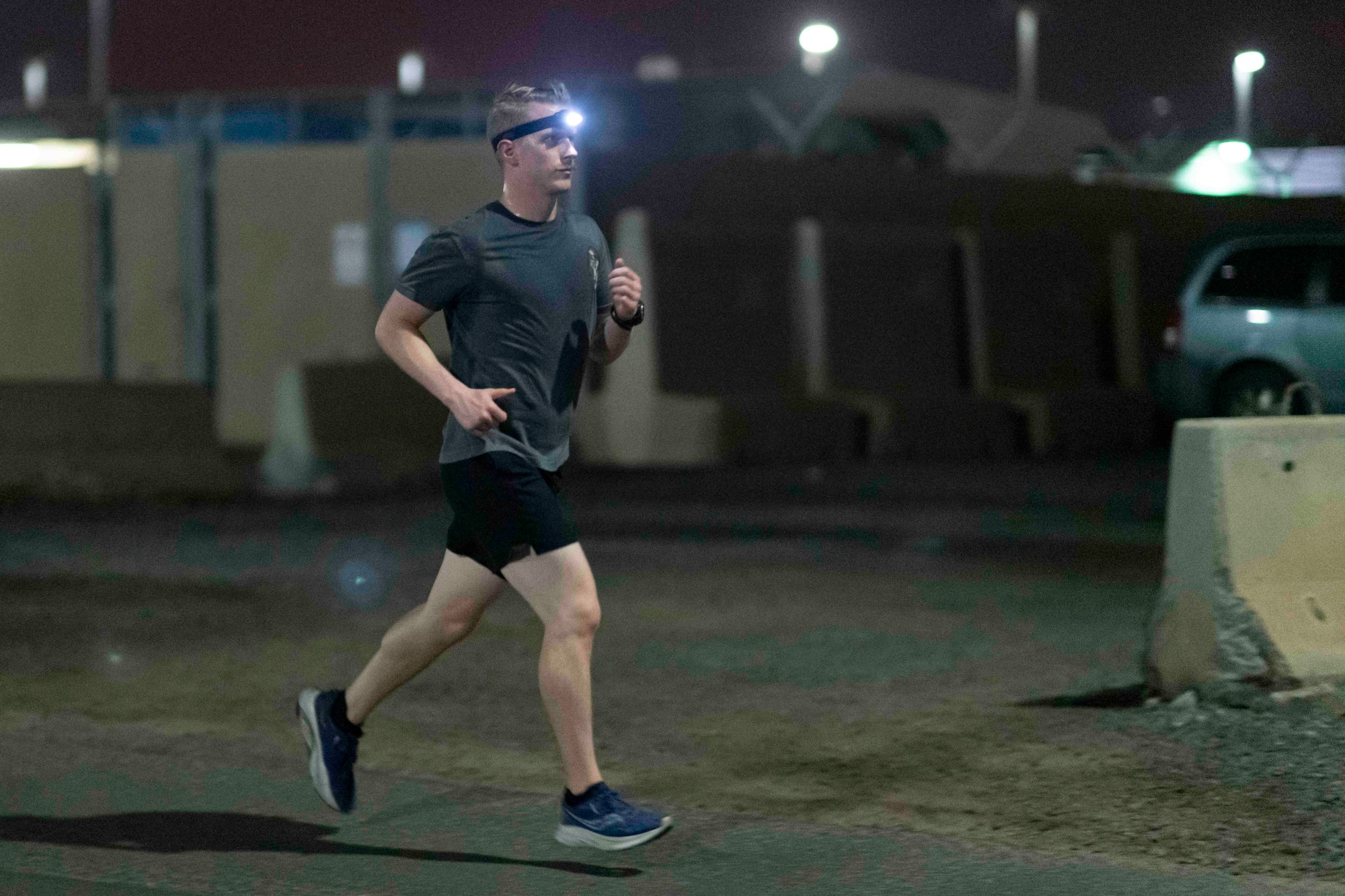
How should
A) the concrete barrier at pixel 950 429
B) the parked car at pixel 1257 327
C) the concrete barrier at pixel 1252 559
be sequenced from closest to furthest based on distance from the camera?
the concrete barrier at pixel 1252 559 → the parked car at pixel 1257 327 → the concrete barrier at pixel 950 429

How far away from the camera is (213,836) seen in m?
5.85

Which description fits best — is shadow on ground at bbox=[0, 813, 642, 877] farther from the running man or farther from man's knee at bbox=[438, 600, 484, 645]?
man's knee at bbox=[438, 600, 484, 645]

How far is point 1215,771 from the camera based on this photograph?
6.38 metres

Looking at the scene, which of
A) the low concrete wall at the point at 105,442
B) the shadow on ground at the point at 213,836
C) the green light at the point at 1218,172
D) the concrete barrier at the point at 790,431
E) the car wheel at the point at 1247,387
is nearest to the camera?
the shadow on ground at the point at 213,836

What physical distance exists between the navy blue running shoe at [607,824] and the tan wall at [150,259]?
24553 mm

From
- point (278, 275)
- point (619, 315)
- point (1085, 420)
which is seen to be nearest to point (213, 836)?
point (619, 315)

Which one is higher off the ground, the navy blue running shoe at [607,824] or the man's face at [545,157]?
the man's face at [545,157]

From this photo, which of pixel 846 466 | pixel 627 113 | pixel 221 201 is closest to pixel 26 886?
pixel 846 466

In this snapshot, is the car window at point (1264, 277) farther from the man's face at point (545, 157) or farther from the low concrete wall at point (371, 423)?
the man's face at point (545, 157)

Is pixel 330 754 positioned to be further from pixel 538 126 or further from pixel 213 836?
pixel 538 126

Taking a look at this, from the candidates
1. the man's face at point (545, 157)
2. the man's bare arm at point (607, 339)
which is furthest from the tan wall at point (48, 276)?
the man's face at point (545, 157)

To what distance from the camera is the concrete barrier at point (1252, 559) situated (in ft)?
23.5

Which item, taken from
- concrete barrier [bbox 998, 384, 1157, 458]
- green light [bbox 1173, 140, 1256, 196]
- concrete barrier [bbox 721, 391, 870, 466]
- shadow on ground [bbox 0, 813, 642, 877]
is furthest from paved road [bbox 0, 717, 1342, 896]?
green light [bbox 1173, 140, 1256, 196]

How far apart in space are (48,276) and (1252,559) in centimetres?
2491
